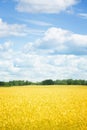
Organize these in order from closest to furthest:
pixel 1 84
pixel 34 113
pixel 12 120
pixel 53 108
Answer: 1. pixel 12 120
2. pixel 34 113
3. pixel 53 108
4. pixel 1 84

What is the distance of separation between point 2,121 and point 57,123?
7.89ft

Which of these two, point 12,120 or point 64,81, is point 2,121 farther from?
point 64,81

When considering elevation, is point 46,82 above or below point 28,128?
above

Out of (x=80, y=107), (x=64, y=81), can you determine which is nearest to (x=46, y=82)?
(x=64, y=81)

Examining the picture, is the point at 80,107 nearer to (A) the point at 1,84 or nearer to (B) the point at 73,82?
(A) the point at 1,84

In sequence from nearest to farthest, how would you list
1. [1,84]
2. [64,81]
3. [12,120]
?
[12,120]
[1,84]
[64,81]

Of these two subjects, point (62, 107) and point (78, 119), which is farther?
point (62, 107)

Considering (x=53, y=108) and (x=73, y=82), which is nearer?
(x=53, y=108)

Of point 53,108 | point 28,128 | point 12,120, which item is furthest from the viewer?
point 53,108

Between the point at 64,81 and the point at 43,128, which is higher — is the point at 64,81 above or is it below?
above

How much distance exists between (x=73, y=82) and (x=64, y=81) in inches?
91.3

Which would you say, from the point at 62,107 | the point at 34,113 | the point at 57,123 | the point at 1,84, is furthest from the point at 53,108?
the point at 1,84

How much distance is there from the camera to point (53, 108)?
758 inches

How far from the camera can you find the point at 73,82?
8650 cm
